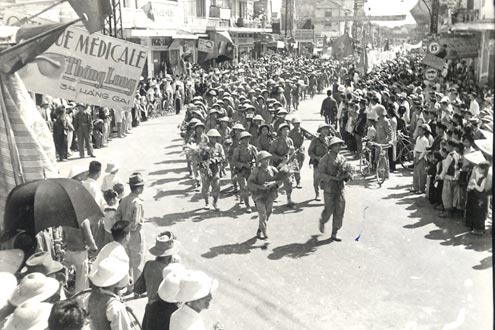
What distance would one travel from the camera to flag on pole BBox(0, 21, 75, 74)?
5676mm

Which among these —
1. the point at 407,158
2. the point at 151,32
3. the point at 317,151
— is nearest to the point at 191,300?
the point at 317,151

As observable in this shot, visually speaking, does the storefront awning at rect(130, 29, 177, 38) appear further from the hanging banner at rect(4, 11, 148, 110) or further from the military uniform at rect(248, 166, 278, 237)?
the hanging banner at rect(4, 11, 148, 110)

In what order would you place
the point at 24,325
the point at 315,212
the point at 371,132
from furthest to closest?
the point at 371,132
the point at 315,212
the point at 24,325

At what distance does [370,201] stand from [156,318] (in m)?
7.79

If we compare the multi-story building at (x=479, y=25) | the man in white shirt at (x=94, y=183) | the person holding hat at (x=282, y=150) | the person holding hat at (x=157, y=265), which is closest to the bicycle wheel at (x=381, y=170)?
the person holding hat at (x=282, y=150)

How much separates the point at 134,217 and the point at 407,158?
31.3 feet

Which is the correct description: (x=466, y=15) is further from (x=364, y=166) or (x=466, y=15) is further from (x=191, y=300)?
(x=191, y=300)

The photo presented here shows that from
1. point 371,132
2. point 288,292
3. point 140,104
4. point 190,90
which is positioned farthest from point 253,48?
point 288,292

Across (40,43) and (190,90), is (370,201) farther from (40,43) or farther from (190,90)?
(190,90)

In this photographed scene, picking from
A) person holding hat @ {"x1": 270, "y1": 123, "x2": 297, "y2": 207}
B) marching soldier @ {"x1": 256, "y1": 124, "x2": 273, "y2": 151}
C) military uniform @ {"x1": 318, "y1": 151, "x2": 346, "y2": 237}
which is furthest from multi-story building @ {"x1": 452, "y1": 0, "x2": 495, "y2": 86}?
military uniform @ {"x1": 318, "y1": 151, "x2": 346, "y2": 237}

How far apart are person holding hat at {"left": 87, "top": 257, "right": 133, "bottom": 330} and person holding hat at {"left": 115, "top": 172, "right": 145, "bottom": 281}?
231 centimetres

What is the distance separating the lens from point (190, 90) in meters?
26.9

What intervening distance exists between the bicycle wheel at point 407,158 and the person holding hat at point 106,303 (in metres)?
10.9

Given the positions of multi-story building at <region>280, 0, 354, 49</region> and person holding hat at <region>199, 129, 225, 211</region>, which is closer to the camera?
person holding hat at <region>199, 129, 225, 211</region>
